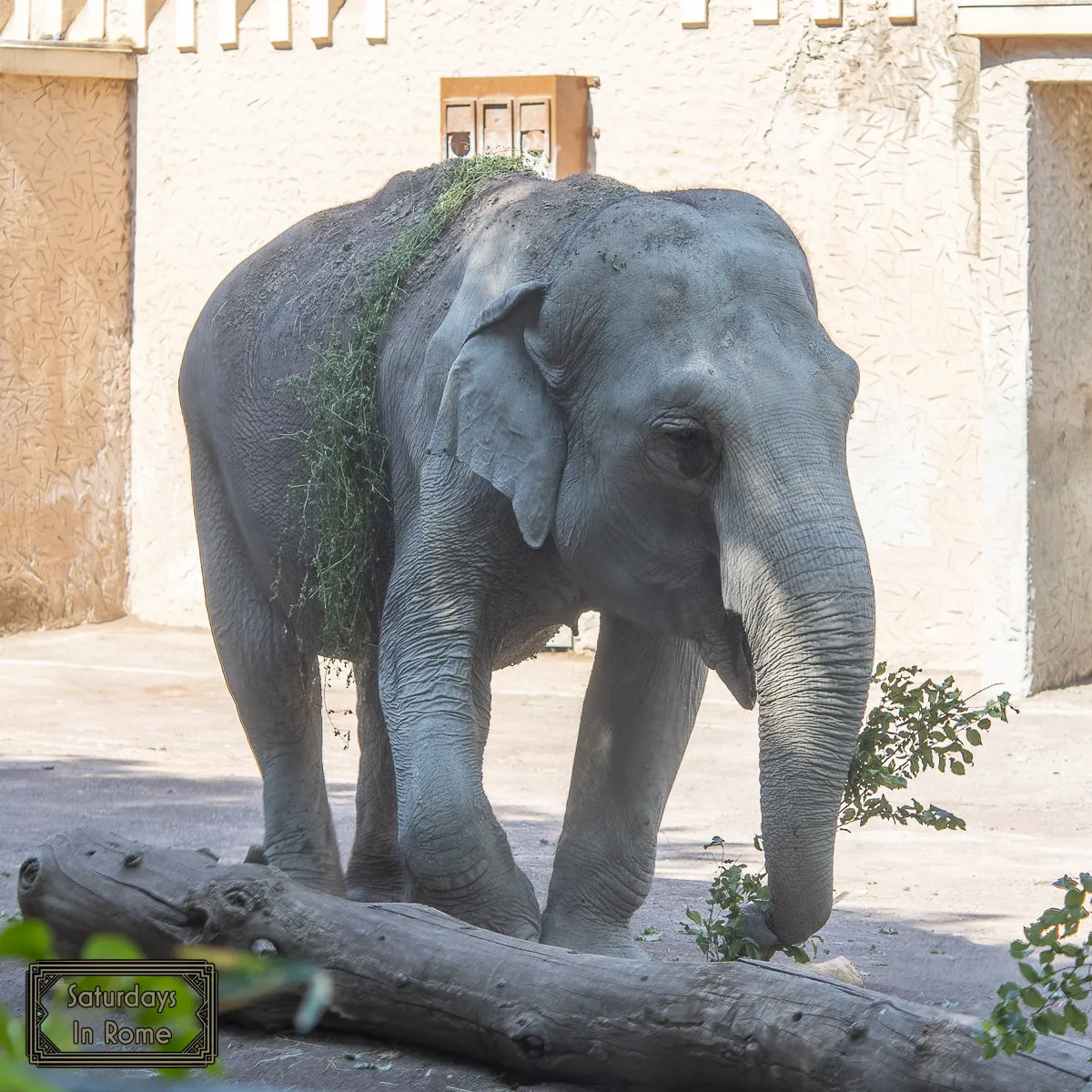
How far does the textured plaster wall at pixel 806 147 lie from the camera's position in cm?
1199

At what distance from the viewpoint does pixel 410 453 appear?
4918 millimetres

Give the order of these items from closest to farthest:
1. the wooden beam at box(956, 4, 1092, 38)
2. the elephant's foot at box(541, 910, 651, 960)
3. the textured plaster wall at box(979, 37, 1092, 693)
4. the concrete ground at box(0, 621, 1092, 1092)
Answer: the elephant's foot at box(541, 910, 651, 960), the concrete ground at box(0, 621, 1092, 1092), the wooden beam at box(956, 4, 1092, 38), the textured plaster wall at box(979, 37, 1092, 693)

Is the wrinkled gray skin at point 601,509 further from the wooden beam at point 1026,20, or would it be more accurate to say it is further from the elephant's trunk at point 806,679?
the wooden beam at point 1026,20

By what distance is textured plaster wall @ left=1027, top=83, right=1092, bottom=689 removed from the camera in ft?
37.3

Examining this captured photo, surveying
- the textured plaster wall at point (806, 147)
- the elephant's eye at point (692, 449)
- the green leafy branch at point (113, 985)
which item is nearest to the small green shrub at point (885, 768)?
the elephant's eye at point (692, 449)

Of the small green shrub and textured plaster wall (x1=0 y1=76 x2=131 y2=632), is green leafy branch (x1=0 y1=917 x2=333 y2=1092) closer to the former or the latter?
the small green shrub

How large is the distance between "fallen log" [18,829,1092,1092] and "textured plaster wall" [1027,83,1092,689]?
7902 millimetres

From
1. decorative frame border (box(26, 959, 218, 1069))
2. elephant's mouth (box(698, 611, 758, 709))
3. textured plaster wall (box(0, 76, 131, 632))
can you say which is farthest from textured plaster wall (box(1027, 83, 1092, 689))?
decorative frame border (box(26, 959, 218, 1069))

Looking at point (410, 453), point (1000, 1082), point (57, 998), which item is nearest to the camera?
point (57, 998)

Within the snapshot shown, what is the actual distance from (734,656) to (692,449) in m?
0.50

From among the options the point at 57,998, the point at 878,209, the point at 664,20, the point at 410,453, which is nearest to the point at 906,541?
the point at 878,209

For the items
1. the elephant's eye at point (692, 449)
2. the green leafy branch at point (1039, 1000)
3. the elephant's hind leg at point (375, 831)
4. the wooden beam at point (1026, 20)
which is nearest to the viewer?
the green leafy branch at point (1039, 1000)

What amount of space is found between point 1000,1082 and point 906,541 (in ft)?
29.8

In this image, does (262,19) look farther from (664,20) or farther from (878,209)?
(878,209)
